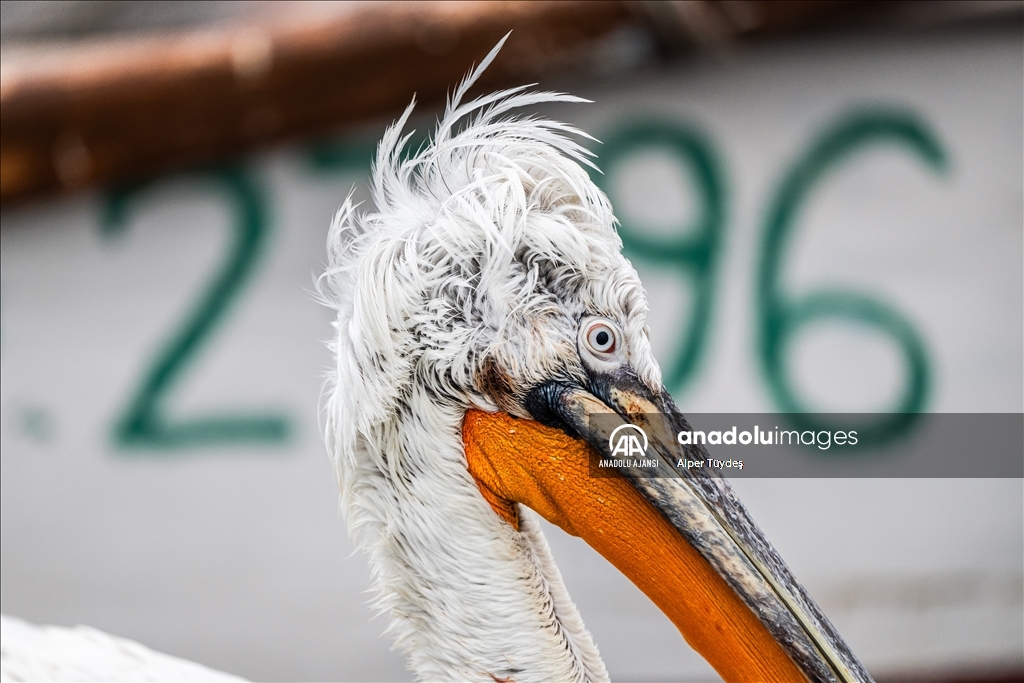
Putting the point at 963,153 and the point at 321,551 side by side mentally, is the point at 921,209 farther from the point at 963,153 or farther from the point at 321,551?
the point at 321,551

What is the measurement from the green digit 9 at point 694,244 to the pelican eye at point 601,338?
1691mm

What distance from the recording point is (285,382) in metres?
2.73

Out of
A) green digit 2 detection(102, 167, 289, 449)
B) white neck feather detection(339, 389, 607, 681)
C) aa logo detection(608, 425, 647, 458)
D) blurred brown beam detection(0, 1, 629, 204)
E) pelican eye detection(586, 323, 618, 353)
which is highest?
blurred brown beam detection(0, 1, 629, 204)

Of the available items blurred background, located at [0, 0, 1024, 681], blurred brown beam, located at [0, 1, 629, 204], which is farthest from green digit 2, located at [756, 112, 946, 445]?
blurred brown beam, located at [0, 1, 629, 204]

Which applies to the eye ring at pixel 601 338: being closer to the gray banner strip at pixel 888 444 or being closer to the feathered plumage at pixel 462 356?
the feathered plumage at pixel 462 356

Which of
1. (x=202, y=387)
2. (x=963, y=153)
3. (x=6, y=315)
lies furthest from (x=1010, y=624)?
(x=6, y=315)

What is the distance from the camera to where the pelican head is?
1065mm

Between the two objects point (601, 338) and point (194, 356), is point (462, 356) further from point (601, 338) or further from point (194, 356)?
point (194, 356)

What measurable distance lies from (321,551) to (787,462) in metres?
1.62

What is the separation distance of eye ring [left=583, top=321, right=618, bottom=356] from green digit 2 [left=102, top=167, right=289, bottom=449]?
1.86m

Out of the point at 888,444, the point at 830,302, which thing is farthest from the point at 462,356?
the point at 888,444

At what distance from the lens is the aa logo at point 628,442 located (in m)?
1.07

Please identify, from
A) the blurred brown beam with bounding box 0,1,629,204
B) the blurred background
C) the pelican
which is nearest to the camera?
the pelican

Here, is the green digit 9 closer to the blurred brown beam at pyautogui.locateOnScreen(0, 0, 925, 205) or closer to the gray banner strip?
the gray banner strip
